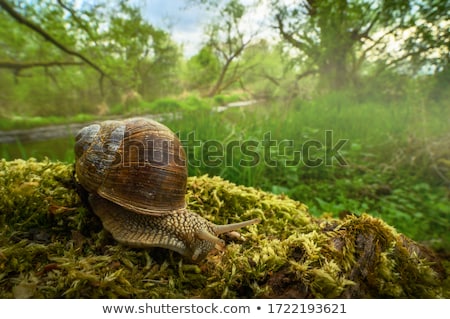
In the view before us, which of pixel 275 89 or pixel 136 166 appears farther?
pixel 275 89

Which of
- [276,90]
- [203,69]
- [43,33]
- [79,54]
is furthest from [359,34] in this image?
[43,33]

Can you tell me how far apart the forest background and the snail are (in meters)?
1.12

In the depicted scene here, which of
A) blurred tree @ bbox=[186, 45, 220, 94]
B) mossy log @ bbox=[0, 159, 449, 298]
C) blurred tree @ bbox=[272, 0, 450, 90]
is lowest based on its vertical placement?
mossy log @ bbox=[0, 159, 449, 298]

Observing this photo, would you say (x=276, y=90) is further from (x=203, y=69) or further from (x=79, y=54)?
(x=79, y=54)

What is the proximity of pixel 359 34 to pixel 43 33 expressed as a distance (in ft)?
11.0

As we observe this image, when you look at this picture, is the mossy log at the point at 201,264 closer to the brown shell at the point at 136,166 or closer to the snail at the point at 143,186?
the snail at the point at 143,186

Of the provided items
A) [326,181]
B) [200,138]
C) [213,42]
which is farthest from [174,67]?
[326,181]

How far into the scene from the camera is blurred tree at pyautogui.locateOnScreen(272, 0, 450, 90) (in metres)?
2.35

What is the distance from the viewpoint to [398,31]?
2.43m

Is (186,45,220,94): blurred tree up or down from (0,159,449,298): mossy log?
up

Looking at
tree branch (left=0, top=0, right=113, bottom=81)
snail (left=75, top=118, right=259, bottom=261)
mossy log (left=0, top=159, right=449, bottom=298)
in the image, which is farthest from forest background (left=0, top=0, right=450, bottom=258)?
snail (left=75, top=118, right=259, bottom=261)

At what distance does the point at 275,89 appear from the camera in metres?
2.84

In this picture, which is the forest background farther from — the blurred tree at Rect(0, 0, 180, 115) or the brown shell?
the brown shell

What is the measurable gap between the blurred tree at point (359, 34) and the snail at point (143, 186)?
2.12m
